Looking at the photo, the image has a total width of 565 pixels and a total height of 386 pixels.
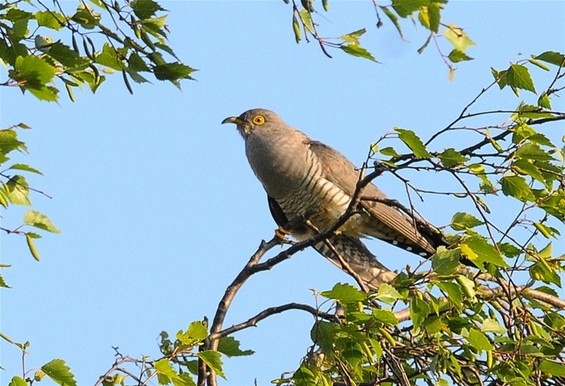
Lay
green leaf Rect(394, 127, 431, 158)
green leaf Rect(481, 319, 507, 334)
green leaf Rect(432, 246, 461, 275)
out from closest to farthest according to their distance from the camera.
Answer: green leaf Rect(394, 127, 431, 158) < green leaf Rect(432, 246, 461, 275) < green leaf Rect(481, 319, 507, 334)

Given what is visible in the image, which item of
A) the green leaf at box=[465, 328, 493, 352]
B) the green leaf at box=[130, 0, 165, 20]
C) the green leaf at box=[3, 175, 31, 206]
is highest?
the green leaf at box=[130, 0, 165, 20]

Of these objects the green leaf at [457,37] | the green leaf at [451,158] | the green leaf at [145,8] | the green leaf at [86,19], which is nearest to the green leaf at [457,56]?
the green leaf at [457,37]

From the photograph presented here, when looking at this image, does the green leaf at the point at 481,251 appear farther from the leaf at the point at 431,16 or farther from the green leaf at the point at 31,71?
the green leaf at the point at 31,71

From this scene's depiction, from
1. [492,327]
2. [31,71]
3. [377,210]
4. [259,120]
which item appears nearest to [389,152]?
[492,327]

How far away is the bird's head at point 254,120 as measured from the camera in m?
6.32

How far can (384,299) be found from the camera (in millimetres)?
2625

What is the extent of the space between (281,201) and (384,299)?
332 centimetres

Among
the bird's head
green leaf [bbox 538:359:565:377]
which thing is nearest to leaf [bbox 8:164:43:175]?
green leaf [bbox 538:359:565:377]

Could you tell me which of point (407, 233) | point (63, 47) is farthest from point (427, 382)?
point (407, 233)

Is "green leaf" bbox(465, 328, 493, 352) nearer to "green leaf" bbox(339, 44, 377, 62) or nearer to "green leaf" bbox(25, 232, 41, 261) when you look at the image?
"green leaf" bbox(339, 44, 377, 62)

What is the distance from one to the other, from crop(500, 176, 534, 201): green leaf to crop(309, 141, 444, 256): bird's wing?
232cm

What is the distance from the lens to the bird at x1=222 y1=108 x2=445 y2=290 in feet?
18.3

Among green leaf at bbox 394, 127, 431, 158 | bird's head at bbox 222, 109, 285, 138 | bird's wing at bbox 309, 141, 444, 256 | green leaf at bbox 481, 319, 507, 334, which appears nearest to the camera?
green leaf at bbox 394, 127, 431, 158

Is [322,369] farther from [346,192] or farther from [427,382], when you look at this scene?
[346,192]
